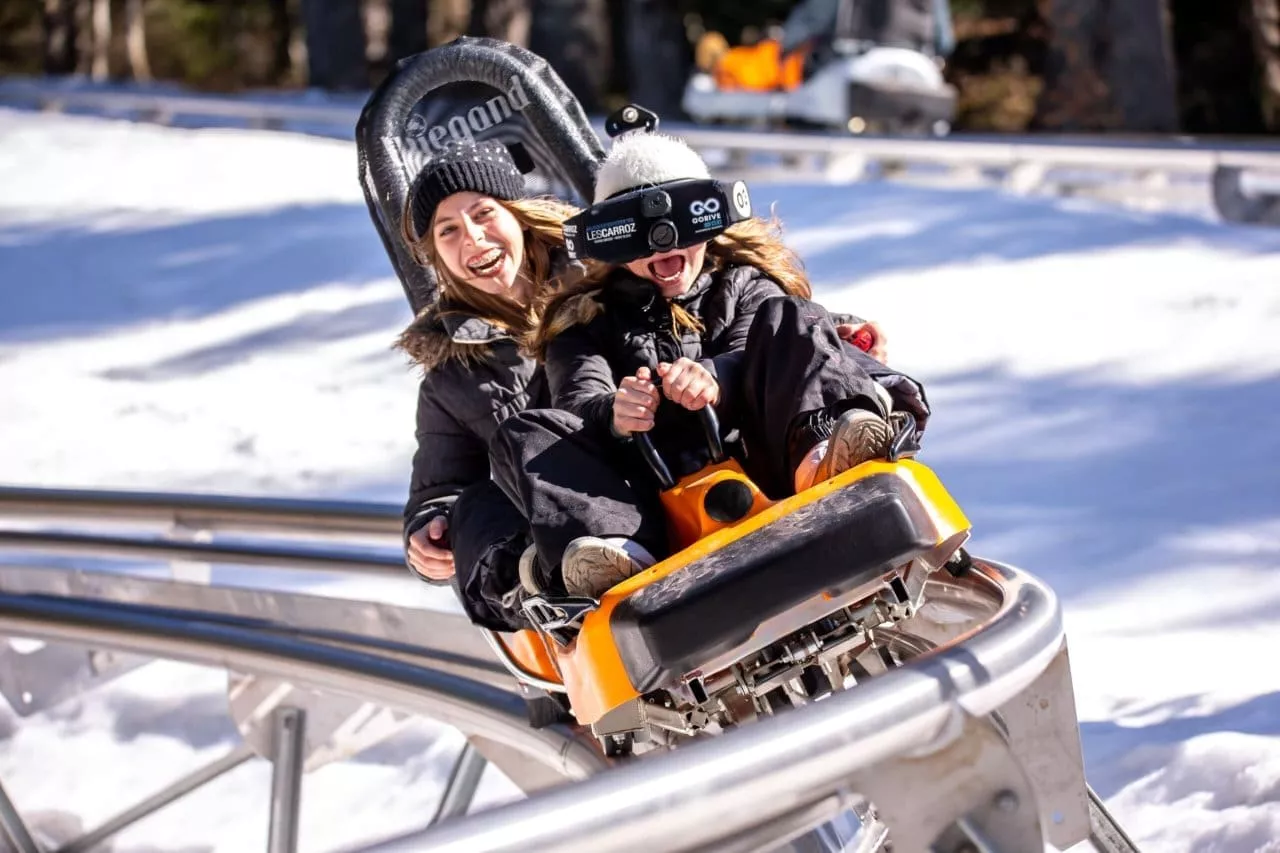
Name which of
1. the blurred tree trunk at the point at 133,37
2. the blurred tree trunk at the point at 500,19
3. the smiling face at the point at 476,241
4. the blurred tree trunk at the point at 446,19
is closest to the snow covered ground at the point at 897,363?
the smiling face at the point at 476,241

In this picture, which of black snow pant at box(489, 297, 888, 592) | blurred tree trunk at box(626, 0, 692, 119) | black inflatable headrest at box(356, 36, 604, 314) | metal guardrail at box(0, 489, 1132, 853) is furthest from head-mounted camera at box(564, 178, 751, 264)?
blurred tree trunk at box(626, 0, 692, 119)

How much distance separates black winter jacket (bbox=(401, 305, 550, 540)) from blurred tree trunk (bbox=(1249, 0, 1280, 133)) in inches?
636

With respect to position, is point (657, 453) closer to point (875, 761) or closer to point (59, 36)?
point (875, 761)

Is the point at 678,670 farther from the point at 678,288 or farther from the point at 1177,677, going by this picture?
the point at 1177,677

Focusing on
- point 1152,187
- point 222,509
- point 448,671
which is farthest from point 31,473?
point 1152,187

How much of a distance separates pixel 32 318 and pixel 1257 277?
7489mm

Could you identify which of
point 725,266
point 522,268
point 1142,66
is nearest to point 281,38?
point 1142,66

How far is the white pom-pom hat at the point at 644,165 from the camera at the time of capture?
264 cm

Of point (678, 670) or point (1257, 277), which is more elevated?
point (678, 670)

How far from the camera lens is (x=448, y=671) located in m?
3.30

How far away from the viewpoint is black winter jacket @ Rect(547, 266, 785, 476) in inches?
101

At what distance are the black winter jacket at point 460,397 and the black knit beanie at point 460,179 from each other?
229 mm

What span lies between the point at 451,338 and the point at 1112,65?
Answer: 539 inches

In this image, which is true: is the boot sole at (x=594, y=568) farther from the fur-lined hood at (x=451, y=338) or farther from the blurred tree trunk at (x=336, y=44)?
the blurred tree trunk at (x=336, y=44)
